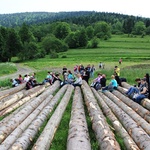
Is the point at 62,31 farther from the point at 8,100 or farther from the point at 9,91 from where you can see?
the point at 8,100

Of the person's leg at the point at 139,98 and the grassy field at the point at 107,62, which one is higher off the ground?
the person's leg at the point at 139,98

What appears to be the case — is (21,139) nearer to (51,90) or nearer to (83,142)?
(83,142)

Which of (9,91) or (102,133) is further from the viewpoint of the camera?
(9,91)

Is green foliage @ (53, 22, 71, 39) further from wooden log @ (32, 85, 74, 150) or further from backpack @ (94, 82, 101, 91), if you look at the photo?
wooden log @ (32, 85, 74, 150)

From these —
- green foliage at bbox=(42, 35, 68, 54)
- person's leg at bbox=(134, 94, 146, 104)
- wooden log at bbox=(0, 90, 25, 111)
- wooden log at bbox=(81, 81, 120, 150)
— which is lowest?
green foliage at bbox=(42, 35, 68, 54)

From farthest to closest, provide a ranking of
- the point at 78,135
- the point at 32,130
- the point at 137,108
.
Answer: the point at 137,108
the point at 32,130
the point at 78,135

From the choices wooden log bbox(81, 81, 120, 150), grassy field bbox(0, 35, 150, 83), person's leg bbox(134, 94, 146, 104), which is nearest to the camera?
wooden log bbox(81, 81, 120, 150)

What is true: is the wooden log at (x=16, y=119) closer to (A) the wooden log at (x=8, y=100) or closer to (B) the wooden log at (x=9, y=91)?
(A) the wooden log at (x=8, y=100)

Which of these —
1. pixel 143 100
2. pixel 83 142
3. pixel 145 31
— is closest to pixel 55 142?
pixel 83 142

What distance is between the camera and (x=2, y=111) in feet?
47.6

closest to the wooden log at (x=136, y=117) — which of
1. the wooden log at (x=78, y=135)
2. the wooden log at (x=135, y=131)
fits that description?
the wooden log at (x=135, y=131)

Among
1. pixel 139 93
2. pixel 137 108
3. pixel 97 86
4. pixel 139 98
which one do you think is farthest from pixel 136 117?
pixel 97 86

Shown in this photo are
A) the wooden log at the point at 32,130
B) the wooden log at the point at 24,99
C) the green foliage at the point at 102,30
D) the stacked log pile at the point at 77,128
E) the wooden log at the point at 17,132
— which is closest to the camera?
the stacked log pile at the point at 77,128

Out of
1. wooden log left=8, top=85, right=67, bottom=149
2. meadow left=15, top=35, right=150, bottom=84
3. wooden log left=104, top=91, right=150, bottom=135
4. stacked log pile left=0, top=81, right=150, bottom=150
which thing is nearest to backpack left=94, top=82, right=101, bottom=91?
wooden log left=104, top=91, right=150, bottom=135
